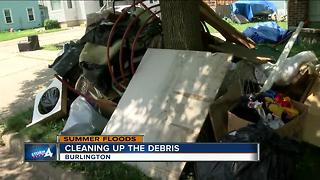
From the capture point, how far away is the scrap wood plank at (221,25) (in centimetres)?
571

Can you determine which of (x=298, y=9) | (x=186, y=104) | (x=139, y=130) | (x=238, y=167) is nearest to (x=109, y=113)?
(x=139, y=130)

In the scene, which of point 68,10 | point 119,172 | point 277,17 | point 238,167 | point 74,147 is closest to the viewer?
point 238,167

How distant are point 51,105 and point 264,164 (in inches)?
137

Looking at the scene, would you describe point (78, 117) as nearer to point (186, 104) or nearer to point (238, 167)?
point (186, 104)

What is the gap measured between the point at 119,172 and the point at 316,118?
80.6 inches

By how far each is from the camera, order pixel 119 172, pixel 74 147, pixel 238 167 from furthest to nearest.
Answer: pixel 119 172, pixel 74 147, pixel 238 167

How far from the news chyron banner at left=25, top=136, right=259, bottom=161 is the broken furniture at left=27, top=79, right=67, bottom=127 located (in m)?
1.46

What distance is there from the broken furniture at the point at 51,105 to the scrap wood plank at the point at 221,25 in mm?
2289

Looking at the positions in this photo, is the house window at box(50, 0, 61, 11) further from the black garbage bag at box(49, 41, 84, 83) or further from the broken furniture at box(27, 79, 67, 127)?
the black garbage bag at box(49, 41, 84, 83)

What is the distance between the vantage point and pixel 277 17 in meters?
20.2

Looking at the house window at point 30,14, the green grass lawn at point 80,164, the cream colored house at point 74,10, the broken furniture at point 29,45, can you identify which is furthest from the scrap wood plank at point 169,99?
the house window at point 30,14

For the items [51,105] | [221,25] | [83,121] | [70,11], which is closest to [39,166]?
[83,121]

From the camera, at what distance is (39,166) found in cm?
457

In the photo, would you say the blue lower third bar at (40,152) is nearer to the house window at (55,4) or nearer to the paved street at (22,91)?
the paved street at (22,91)
